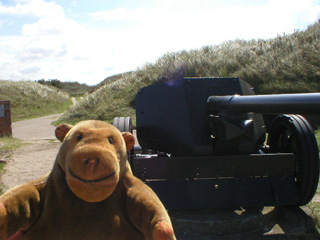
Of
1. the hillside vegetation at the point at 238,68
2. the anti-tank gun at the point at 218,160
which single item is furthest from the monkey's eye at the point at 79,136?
the hillside vegetation at the point at 238,68

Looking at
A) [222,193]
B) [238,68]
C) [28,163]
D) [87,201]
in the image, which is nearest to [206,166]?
[222,193]

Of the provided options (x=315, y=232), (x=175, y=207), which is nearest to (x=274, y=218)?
(x=315, y=232)

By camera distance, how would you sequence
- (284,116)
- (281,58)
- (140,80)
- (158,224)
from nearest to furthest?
(158,224) < (284,116) < (281,58) < (140,80)

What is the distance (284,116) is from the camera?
179 inches

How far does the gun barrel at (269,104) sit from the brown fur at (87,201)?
1432 mm

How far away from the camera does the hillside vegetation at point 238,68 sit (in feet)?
42.5

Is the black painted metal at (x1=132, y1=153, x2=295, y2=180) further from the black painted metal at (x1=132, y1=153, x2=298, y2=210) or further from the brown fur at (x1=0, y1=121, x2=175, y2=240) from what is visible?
the brown fur at (x1=0, y1=121, x2=175, y2=240)

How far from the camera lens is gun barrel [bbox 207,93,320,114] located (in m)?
2.72

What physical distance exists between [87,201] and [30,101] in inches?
1020

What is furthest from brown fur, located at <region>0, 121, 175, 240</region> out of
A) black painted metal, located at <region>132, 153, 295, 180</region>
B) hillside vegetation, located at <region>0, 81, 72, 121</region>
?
hillside vegetation, located at <region>0, 81, 72, 121</region>

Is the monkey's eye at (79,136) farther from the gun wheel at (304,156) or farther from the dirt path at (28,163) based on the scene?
the dirt path at (28,163)

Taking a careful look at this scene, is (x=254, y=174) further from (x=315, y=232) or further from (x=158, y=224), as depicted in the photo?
(x=158, y=224)

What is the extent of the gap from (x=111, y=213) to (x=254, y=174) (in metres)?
2.33

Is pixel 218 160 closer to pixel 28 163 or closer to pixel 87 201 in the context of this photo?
pixel 87 201
